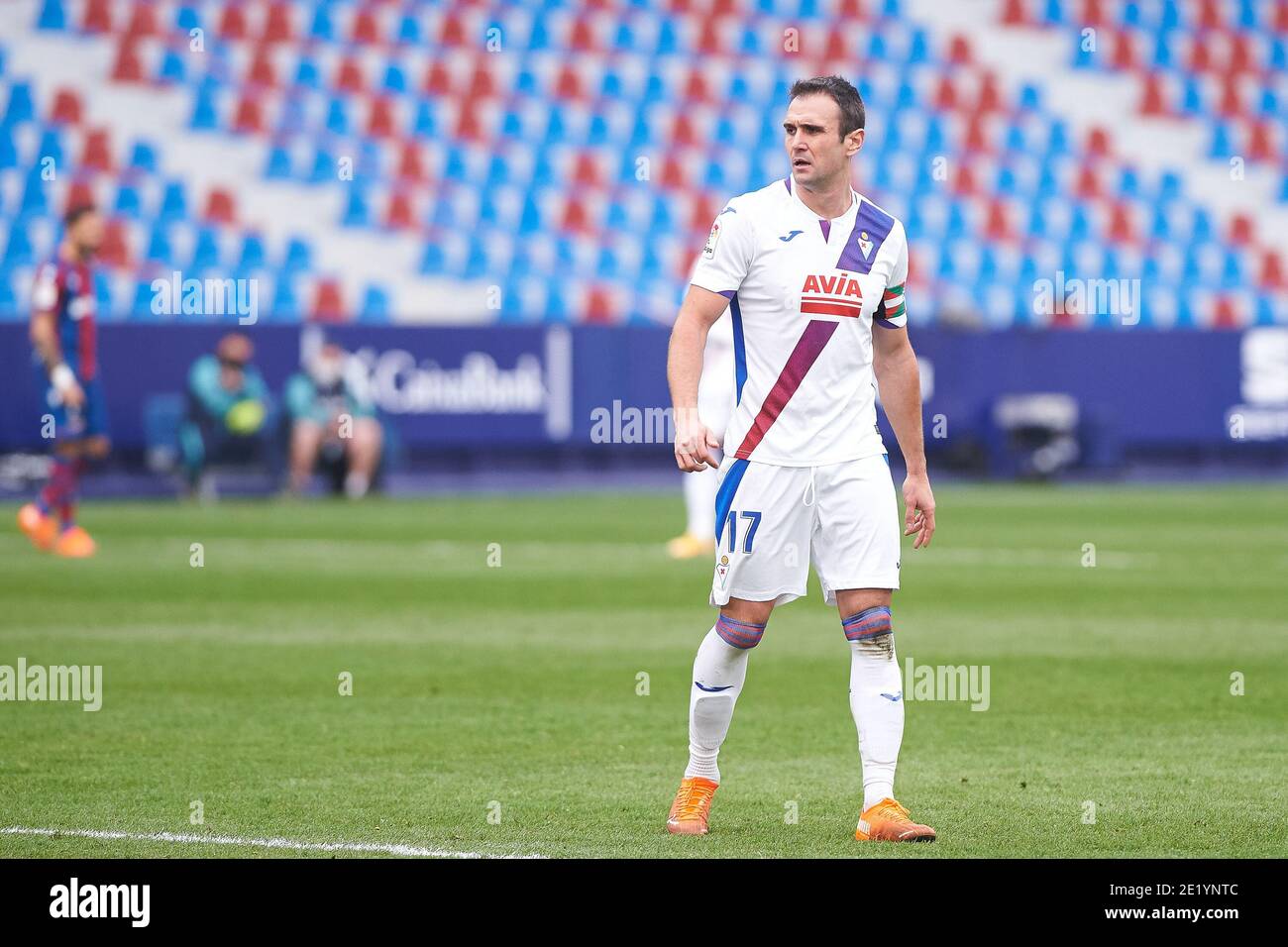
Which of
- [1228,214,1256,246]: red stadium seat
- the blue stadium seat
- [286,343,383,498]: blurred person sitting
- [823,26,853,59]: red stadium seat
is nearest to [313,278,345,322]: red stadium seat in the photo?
[286,343,383,498]: blurred person sitting

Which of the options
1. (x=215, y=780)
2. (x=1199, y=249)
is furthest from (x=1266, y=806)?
(x=1199, y=249)

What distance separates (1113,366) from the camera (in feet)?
85.1

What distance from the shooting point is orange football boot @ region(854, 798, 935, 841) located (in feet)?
18.2

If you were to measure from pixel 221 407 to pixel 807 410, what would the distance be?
57.3ft

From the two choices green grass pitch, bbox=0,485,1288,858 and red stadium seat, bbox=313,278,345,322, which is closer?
green grass pitch, bbox=0,485,1288,858

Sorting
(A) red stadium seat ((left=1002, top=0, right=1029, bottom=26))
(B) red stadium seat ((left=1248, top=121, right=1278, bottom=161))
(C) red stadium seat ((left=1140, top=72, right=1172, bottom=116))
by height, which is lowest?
(B) red stadium seat ((left=1248, top=121, right=1278, bottom=161))

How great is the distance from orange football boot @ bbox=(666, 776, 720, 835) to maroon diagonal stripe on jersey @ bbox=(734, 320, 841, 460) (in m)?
0.97

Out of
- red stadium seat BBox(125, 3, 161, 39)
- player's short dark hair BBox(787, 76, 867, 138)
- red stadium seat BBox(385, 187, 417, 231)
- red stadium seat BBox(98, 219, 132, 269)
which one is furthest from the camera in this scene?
red stadium seat BBox(385, 187, 417, 231)

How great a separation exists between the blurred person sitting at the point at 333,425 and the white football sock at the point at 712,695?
16.9 meters

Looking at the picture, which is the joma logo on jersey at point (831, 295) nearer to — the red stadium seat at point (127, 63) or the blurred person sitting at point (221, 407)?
the blurred person sitting at point (221, 407)

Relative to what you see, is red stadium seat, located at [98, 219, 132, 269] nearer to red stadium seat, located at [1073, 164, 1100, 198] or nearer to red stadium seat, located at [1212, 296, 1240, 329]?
red stadium seat, located at [1073, 164, 1100, 198]

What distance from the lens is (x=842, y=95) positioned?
5.73 m

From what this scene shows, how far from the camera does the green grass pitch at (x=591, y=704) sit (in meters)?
5.89
